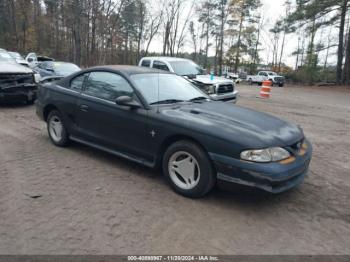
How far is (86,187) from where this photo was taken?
4.15m

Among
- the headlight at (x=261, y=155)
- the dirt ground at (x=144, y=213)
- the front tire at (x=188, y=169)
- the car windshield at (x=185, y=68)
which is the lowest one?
the dirt ground at (x=144, y=213)

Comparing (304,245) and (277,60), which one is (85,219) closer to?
(304,245)

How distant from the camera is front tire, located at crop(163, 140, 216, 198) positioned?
3.78 metres

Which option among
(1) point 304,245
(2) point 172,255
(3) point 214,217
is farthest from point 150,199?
(1) point 304,245

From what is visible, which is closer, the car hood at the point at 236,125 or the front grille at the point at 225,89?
the car hood at the point at 236,125

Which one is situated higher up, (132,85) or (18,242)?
(132,85)

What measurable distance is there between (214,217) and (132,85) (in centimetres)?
217

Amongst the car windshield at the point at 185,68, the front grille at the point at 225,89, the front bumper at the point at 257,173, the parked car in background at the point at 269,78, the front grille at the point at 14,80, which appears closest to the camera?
the front bumper at the point at 257,173

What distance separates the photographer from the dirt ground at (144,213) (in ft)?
9.86

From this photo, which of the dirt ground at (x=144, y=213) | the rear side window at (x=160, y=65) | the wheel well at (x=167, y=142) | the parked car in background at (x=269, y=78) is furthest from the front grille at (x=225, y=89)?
the parked car in background at (x=269, y=78)

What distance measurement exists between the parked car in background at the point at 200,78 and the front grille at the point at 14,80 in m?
3.95

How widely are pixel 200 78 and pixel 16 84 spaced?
5.55m

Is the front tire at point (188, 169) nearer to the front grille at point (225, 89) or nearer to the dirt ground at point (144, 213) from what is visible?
the dirt ground at point (144, 213)

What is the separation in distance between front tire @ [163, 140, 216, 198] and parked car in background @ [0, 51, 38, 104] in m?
6.91
